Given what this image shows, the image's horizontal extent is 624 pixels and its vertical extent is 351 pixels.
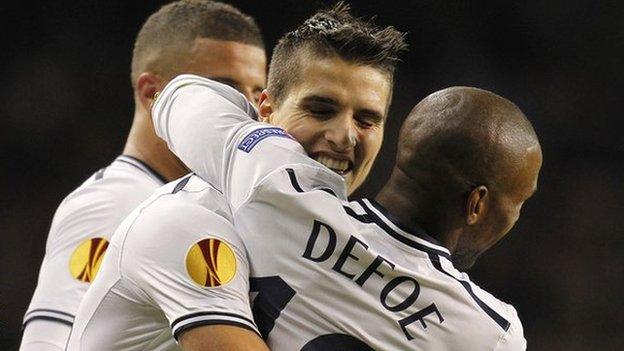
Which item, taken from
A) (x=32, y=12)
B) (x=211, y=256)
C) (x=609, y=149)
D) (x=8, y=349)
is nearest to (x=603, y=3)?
(x=609, y=149)

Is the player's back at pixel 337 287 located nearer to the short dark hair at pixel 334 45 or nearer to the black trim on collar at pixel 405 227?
the black trim on collar at pixel 405 227

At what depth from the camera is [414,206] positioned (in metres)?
2.25

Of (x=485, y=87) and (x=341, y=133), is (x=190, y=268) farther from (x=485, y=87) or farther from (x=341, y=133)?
(x=485, y=87)

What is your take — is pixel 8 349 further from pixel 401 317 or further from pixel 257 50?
pixel 401 317

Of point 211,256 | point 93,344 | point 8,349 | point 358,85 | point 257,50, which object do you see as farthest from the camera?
point 8,349

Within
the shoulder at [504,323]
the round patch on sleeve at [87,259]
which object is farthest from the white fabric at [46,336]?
the shoulder at [504,323]

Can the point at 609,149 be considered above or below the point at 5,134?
above

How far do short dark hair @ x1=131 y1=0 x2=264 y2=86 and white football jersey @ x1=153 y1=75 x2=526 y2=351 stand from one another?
1.39 m

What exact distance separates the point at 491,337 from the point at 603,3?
235 inches

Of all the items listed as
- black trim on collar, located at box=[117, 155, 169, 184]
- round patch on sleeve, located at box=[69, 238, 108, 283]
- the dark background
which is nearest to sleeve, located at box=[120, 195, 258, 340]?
round patch on sleeve, located at box=[69, 238, 108, 283]

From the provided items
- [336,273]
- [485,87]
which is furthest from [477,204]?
[485,87]

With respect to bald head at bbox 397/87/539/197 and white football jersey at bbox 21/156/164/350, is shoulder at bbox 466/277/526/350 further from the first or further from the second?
white football jersey at bbox 21/156/164/350

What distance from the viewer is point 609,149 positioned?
7180 mm

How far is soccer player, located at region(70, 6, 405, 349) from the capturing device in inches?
83.7
